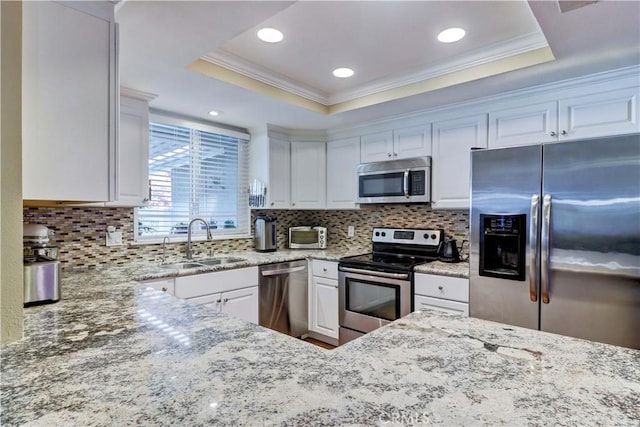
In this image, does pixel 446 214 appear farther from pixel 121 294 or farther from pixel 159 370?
pixel 159 370

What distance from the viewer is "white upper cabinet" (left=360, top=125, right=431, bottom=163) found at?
3.03m

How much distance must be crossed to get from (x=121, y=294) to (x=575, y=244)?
2.33 m

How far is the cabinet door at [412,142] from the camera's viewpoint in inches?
118

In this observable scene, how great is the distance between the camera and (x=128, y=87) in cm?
244

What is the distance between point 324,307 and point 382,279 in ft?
2.58

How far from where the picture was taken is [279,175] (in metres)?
3.66

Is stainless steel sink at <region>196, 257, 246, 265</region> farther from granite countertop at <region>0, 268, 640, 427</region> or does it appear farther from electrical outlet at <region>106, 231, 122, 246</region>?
granite countertop at <region>0, 268, 640, 427</region>

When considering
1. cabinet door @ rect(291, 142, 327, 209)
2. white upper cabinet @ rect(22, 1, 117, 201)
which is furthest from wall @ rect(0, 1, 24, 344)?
cabinet door @ rect(291, 142, 327, 209)

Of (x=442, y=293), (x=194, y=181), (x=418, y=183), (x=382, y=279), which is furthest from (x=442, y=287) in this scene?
(x=194, y=181)

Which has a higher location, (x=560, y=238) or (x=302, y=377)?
(x=560, y=238)

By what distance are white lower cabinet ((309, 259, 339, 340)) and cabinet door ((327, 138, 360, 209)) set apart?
0.70 m

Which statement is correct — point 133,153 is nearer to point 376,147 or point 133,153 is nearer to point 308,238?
point 308,238

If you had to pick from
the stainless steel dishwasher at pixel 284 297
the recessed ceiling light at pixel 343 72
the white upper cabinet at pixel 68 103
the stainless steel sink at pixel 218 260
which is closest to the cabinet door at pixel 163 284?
the stainless steel sink at pixel 218 260

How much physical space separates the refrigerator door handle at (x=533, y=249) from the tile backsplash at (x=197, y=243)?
1032 millimetres
